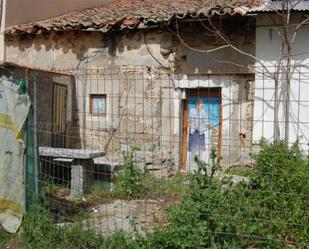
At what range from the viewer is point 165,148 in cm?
894

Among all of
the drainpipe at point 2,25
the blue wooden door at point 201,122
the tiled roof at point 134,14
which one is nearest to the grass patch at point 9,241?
the blue wooden door at point 201,122

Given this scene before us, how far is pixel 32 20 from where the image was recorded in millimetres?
11461

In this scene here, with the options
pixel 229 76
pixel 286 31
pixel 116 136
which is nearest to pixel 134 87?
pixel 116 136

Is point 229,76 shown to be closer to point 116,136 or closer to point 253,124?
point 253,124

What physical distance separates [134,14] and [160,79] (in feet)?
5.07

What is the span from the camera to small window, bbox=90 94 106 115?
10.0m

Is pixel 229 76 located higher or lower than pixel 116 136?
higher

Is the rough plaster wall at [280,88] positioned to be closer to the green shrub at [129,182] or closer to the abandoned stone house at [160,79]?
the abandoned stone house at [160,79]

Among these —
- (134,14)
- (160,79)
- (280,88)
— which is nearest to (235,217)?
(280,88)

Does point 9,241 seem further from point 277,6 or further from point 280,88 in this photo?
point 277,6

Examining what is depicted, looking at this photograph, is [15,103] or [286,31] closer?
[15,103]

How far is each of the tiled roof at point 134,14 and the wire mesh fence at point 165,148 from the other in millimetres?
984

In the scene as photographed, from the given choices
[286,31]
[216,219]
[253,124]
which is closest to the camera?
[216,219]

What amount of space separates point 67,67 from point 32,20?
1.88m
